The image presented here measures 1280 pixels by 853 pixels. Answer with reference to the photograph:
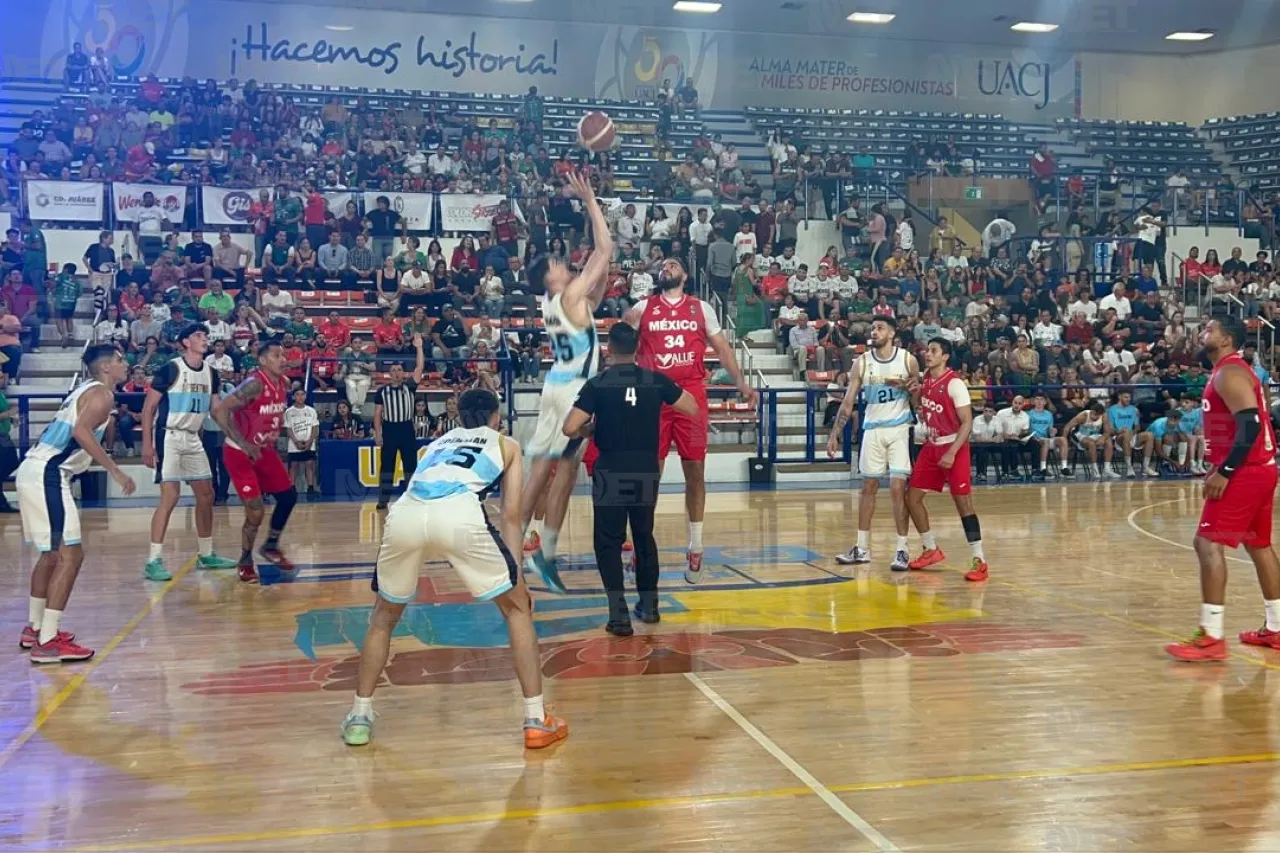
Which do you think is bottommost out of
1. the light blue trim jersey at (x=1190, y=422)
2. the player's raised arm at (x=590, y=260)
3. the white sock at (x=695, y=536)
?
the white sock at (x=695, y=536)

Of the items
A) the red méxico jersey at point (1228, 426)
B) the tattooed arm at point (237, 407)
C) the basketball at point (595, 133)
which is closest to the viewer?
the red méxico jersey at point (1228, 426)

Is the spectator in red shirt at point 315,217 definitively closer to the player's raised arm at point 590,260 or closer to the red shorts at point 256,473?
the red shorts at point 256,473

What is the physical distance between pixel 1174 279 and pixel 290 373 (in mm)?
15957

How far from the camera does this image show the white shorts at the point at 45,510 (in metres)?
6.16

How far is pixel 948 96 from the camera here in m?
26.7

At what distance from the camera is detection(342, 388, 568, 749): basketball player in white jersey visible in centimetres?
448

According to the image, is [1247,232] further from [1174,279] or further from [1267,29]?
[1267,29]

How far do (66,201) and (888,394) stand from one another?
14.3 meters

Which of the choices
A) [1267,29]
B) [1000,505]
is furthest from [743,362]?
[1267,29]

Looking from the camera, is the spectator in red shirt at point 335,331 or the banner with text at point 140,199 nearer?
the spectator in red shirt at point 335,331

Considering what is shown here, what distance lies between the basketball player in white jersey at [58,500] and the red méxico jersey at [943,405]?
5.33m

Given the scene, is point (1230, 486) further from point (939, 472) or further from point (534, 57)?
point (534, 57)

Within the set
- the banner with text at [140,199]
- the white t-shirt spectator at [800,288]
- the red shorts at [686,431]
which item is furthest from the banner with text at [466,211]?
the red shorts at [686,431]

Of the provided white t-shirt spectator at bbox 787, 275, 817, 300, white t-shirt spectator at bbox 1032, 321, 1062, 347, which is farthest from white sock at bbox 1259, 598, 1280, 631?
white t-shirt spectator at bbox 787, 275, 817, 300
